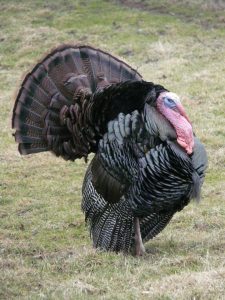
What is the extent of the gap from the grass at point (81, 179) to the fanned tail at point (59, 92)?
10.3 inches

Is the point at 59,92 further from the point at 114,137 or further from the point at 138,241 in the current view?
the point at 138,241

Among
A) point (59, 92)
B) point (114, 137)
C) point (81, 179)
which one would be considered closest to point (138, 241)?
point (114, 137)

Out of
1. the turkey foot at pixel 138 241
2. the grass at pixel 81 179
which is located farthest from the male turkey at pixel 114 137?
the grass at pixel 81 179

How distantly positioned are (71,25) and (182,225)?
13245 millimetres

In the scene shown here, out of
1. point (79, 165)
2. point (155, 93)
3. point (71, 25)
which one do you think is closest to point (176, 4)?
point (71, 25)

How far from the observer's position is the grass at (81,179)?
17.7 feet

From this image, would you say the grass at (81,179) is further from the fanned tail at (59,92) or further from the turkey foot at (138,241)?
the fanned tail at (59,92)

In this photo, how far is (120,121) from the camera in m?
6.32

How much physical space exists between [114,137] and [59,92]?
111cm

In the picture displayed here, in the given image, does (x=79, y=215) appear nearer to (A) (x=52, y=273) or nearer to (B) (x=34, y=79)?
(B) (x=34, y=79)

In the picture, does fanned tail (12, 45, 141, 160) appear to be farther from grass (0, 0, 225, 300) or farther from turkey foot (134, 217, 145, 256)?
turkey foot (134, 217, 145, 256)

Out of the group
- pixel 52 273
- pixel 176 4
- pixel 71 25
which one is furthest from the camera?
pixel 176 4

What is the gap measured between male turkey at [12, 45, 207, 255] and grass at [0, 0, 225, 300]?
28cm

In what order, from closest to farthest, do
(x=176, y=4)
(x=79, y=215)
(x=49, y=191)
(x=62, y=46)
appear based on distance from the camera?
1. (x=62, y=46)
2. (x=79, y=215)
3. (x=49, y=191)
4. (x=176, y=4)
